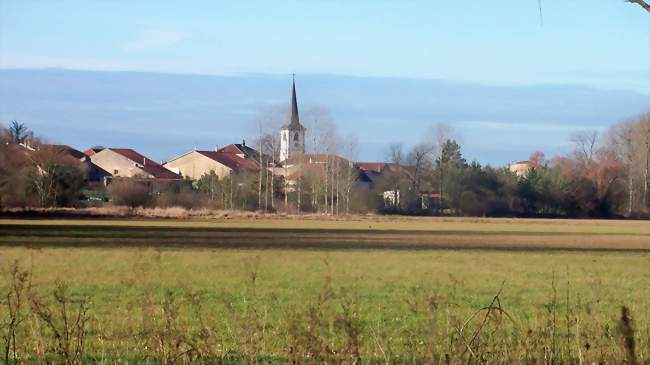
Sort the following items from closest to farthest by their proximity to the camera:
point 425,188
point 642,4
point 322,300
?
point 642,4
point 322,300
point 425,188

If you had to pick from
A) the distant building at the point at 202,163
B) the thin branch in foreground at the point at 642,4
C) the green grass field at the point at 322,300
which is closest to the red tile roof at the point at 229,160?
the distant building at the point at 202,163

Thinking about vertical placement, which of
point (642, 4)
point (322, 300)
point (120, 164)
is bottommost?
point (322, 300)

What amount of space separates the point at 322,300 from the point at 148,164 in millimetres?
144427

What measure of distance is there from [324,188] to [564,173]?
92.3ft

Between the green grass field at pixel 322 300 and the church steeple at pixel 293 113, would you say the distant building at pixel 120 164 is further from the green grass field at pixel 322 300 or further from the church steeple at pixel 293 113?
the green grass field at pixel 322 300

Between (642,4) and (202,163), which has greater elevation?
(202,163)

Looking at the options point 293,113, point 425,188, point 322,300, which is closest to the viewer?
point 322,300

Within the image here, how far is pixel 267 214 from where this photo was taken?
10038cm

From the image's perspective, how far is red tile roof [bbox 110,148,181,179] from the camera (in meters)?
141

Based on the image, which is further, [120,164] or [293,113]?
[293,113]

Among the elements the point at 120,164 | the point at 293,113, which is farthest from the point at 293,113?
the point at 120,164

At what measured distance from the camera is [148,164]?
14738 cm

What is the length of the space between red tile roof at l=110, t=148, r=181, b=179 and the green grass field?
86.8 metres

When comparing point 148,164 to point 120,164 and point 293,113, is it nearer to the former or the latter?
point 120,164
